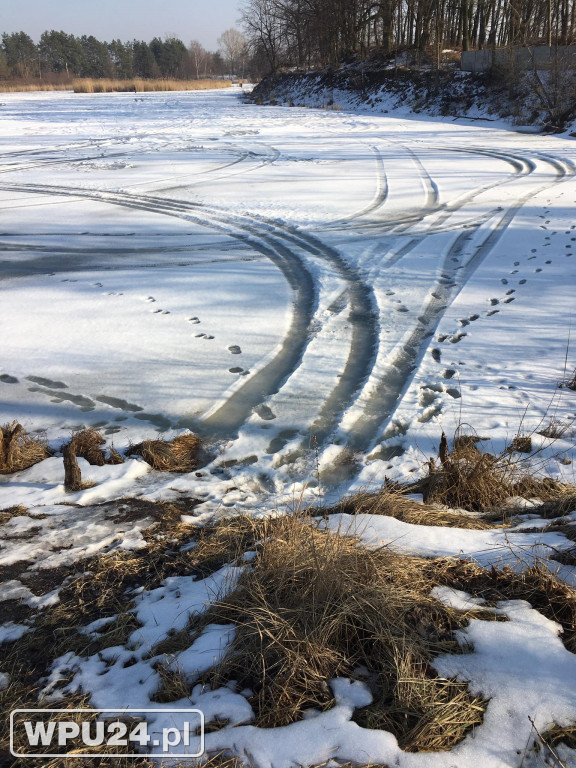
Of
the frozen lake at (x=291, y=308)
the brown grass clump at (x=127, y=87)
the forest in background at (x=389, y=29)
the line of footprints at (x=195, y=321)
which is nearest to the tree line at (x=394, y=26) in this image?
the forest in background at (x=389, y=29)

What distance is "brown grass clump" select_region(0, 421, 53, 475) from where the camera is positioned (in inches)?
162

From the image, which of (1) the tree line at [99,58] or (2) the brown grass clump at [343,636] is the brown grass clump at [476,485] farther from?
(1) the tree line at [99,58]

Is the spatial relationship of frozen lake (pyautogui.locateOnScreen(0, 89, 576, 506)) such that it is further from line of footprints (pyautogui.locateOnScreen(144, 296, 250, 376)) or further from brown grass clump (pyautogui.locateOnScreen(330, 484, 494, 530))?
brown grass clump (pyautogui.locateOnScreen(330, 484, 494, 530))

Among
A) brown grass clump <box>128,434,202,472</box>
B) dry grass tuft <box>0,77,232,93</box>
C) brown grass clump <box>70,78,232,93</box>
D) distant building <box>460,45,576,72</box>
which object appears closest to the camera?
brown grass clump <box>128,434,202,472</box>

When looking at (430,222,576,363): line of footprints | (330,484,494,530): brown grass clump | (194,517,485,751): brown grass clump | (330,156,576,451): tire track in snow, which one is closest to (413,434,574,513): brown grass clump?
(330,484,494,530): brown grass clump

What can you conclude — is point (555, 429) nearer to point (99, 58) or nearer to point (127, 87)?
point (127, 87)

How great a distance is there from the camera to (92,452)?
424cm

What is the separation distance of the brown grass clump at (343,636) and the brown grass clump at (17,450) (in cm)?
232

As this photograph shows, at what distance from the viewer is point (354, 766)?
1.81m

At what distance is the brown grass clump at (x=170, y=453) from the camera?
4.21 m

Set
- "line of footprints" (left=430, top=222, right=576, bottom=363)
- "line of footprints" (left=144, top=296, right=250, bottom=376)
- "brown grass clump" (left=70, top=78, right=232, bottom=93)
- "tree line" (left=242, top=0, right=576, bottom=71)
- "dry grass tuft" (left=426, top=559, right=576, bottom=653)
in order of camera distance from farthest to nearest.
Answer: "brown grass clump" (left=70, top=78, right=232, bottom=93), "tree line" (left=242, top=0, right=576, bottom=71), "line of footprints" (left=430, top=222, right=576, bottom=363), "line of footprints" (left=144, top=296, right=250, bottom=376), "dry grass tuft" (left=426, top=559, right=576, bottom=653)

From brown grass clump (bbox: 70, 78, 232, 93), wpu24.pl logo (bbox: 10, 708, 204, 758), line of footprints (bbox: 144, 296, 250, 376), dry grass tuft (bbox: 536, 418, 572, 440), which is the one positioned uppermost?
brown grass clump (bbox: 70, 78, 232, 93)

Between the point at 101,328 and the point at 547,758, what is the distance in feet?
19.0

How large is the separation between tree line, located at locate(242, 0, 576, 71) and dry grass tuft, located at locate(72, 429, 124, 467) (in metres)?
26.7
